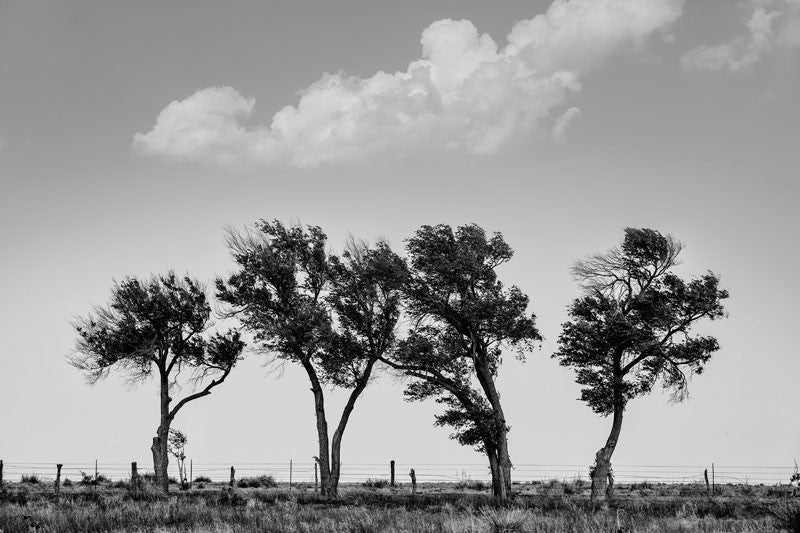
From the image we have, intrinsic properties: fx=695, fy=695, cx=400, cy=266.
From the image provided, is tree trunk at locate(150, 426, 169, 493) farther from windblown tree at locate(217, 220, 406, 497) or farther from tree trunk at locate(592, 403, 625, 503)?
tree trunk at locate(592, 403, 625, 503)

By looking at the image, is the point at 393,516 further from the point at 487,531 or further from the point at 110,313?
the point at 110,313

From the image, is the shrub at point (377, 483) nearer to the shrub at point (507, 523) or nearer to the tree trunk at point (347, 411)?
the tree trunk at point (347, 411)

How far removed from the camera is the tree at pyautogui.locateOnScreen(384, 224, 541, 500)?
108ft

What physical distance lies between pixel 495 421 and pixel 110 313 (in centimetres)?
2349

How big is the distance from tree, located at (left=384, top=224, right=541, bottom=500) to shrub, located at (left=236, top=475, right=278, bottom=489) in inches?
555

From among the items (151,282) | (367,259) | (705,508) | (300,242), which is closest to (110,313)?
(151,282)

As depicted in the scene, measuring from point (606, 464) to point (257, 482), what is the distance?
21.7 meters

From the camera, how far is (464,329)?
1339 inches

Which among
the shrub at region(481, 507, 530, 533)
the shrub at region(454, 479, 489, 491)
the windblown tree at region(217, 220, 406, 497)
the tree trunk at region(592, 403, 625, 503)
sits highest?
the windblown tree at region(217, 220, 406, 497)

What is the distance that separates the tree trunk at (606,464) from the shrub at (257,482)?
20468mm

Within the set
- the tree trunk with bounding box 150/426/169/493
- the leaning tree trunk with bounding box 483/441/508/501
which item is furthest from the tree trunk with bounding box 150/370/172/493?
the leaning tree trunk with bounding box 483/441/508/501

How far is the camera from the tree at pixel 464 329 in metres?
32.8

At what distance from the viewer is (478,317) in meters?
32.6

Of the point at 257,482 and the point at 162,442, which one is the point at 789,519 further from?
the point at 257,482
